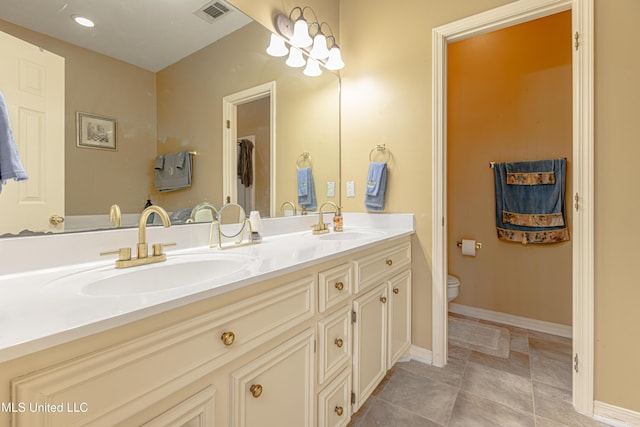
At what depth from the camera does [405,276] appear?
5.84ft

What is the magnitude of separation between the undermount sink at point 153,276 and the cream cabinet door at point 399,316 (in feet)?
3.00

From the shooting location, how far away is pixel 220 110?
4.52 feet

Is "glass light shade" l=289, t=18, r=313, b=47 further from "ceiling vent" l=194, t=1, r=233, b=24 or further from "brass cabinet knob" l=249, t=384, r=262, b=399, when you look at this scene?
"brass cabinet knob" l=249, t=384, r=262, b=399

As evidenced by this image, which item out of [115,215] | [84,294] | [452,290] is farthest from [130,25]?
[452,290]

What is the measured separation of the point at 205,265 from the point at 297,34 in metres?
1.47

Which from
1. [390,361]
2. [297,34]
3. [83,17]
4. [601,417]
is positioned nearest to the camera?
[83,17]

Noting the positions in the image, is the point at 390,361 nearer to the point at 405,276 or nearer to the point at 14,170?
the point at 405,276

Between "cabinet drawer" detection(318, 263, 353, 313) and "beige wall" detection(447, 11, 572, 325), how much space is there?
1831mm

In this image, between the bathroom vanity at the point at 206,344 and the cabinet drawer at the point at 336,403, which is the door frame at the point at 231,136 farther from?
the cabinet drawer at the point at 336,403

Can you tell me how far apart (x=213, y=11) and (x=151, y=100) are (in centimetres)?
56

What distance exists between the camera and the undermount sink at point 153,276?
2.51 feet

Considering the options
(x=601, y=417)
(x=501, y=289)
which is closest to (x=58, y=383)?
(x=601, y=417)

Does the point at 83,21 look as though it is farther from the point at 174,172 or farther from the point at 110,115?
the point at 174,172

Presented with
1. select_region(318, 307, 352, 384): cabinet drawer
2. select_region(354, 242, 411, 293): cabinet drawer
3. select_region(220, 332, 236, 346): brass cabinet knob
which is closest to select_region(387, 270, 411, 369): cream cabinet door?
select_region(354, 242, 411, 293): cabinet drawer
